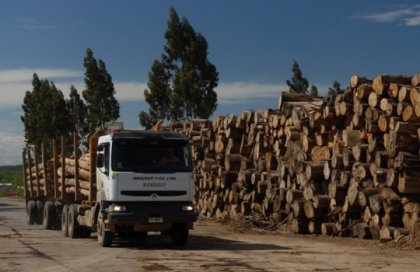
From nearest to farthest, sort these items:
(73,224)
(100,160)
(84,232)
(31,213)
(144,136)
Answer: (144,136) → (100,160) → (73,224) → (84,232) → (31,213)

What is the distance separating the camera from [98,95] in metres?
57.5

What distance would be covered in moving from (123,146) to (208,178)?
Answer: 1098 cm

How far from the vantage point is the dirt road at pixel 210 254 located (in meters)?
13.5

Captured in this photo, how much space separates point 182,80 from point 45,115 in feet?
71.5

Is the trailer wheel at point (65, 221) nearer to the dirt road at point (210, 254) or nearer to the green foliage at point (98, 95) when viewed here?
the dirt road at point (210, 254)

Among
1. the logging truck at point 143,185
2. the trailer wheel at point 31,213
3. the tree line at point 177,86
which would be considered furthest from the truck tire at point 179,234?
the tree line at point 177,86

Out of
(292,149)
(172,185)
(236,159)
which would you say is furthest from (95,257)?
(236,159)

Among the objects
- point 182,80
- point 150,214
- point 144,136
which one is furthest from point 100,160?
point 182,80

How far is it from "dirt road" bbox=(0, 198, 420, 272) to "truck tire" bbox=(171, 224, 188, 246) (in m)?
0.23

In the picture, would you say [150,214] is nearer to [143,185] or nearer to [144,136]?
[143,185]

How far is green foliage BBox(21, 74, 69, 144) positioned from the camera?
63.3 m

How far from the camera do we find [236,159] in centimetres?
2544

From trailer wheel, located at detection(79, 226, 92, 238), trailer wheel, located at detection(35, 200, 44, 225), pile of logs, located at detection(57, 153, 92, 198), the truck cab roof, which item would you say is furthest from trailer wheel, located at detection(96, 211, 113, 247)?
trailer wheel, located at detection(35, 200, 44, 225)

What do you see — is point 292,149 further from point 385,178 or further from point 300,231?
point 385,178
